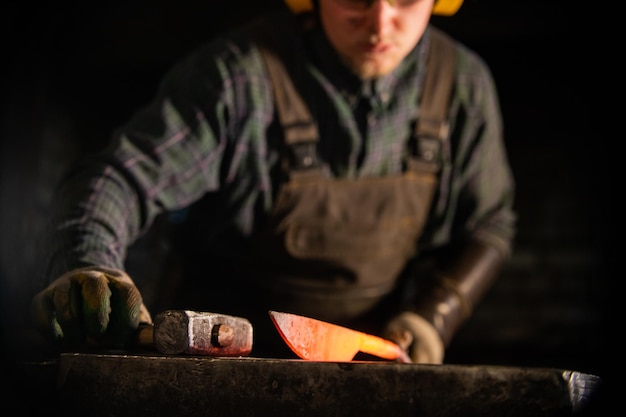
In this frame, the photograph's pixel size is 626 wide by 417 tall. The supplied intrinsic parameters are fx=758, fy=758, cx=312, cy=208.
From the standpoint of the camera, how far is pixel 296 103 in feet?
6.88

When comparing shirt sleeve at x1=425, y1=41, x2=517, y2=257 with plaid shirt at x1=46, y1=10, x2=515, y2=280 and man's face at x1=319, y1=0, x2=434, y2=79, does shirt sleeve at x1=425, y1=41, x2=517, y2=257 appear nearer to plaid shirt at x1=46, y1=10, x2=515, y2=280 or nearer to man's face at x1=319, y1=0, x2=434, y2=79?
plaid shirt at x1=46, y1=10, x2=515, y2=280

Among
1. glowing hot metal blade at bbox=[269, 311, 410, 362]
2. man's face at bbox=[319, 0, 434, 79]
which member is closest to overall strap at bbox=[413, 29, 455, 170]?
man's face at bbox=[319, 0, 434, 79]

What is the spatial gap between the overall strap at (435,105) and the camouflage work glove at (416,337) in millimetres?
470

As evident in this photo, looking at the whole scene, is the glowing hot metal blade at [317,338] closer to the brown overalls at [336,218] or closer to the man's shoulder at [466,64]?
the brown overalls at [336,218]

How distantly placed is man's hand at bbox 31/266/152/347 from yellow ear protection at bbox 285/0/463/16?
1.09 meters

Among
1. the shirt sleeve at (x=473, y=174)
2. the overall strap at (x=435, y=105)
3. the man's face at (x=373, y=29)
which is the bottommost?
the shirt sleeve at (x=473, y=174)

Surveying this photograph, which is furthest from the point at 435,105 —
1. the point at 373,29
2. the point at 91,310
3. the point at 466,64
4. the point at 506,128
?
the point at 506,128

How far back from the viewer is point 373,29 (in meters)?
1.96


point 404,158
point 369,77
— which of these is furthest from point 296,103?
point 404,158

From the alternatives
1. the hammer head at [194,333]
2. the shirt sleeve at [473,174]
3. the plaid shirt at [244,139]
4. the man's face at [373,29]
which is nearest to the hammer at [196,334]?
the hammer head at [194,333]

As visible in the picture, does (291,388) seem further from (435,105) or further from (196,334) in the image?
(435,105)

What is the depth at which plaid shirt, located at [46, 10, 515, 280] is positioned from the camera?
73.2 inches

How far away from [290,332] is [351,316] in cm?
111

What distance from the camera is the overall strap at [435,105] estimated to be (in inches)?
87.3
